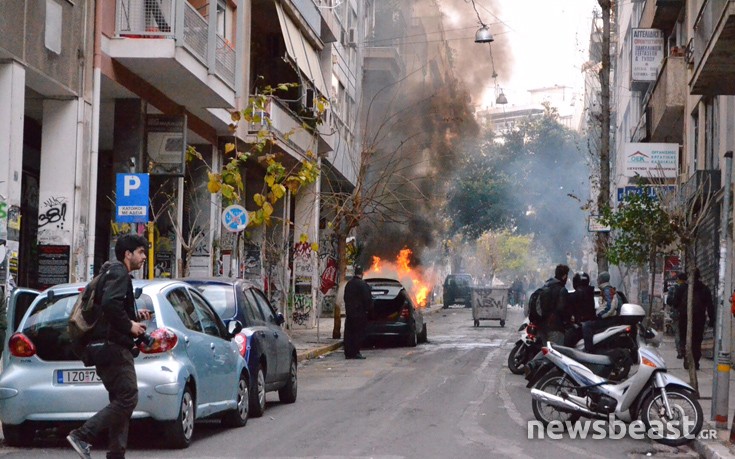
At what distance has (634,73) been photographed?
1344 inches

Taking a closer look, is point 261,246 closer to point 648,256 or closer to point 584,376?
point 648,256

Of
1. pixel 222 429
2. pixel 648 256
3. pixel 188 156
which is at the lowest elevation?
pixel 222 429

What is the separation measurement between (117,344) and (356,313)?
47.3ft

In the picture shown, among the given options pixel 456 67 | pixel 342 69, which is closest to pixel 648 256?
pixel 342 69

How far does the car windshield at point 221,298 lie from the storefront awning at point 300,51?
48.6 feet

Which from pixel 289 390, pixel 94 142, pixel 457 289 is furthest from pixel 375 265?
pixel 289 390

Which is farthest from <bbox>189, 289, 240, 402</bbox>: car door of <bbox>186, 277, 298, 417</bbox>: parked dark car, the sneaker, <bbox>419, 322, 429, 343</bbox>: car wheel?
<bbox>419, 322, 429, 343</bbox>: car wheel

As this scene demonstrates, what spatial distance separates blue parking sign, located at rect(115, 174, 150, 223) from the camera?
15.9 m

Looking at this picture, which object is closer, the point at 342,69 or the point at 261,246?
the point at 261,246

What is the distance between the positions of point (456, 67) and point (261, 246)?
23165mm

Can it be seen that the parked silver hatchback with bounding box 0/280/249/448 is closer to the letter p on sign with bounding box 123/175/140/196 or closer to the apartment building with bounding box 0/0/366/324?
the apartment building with bounding box 0/0/366/324

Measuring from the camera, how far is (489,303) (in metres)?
37.7

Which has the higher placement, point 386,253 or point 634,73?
point 634,73

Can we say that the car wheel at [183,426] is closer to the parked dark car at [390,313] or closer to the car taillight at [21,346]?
the car taillight at [21,346]
